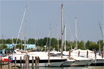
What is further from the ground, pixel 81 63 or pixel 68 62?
pixel 68 62

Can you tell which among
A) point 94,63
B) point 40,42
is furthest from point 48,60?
point 40,42

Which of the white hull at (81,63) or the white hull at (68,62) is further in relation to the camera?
the white hull at (81,63)

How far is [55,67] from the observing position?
180ft

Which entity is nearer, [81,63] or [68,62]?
[68,62]

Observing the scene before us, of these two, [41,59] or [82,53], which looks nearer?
[41,59]

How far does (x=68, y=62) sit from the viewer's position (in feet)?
180

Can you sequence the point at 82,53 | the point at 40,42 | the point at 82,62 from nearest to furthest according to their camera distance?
the point at 82,62
the point at 82,53
the point at 40,42

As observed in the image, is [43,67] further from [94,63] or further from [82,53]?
[82,53]

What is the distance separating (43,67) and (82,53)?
15112 mm

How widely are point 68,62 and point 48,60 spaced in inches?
147

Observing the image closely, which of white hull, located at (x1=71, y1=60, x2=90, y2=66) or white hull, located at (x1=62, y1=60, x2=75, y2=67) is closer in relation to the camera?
white hull, located at (x1=62, y1=60, x2=75, y2=67)

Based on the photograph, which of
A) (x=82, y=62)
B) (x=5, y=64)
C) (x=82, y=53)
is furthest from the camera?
(x=82, y=53)

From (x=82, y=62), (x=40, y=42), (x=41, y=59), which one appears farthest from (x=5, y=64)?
(x=40, y=42)

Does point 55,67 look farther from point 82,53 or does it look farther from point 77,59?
point 82,53
